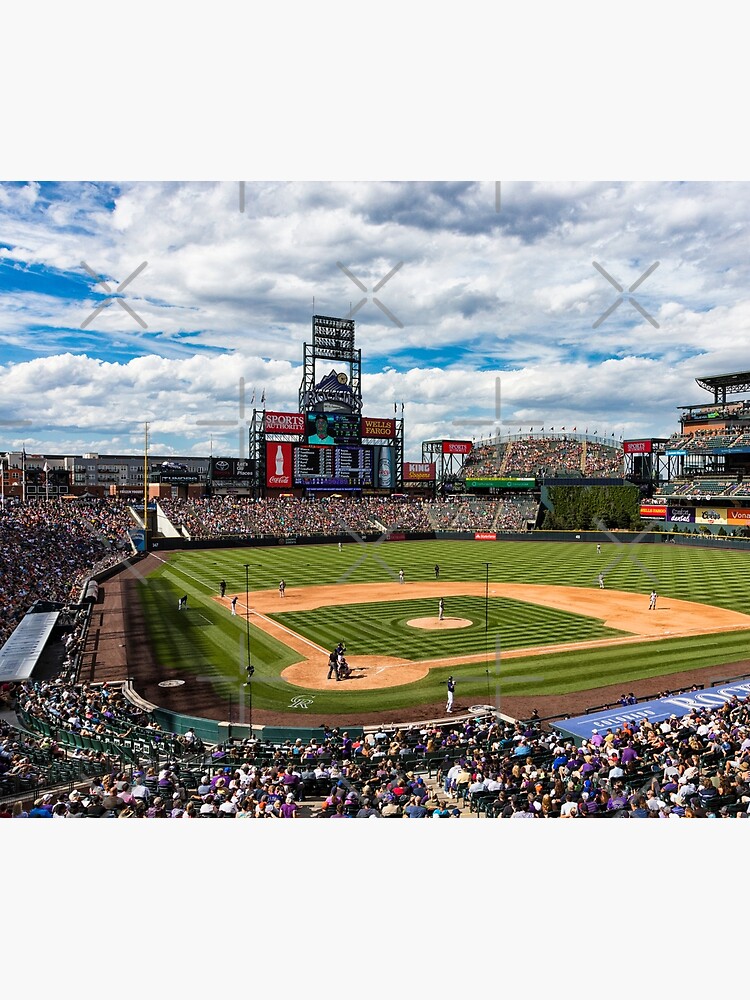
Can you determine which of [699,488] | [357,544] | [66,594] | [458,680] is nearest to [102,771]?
[458,680]

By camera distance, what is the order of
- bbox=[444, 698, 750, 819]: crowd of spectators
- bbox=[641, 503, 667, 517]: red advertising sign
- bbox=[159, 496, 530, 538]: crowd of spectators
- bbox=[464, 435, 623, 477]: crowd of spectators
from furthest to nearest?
bbox=[464, 435, 623, 477]: crowd of spectators → bbox=[641, 503, 667, 517]: red advertising sign → bbox=[159, 496, 530, 538]: crowd of spectators → bbox=[444, 698, 750, 819]: crowd of spectators

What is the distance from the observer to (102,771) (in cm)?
1184

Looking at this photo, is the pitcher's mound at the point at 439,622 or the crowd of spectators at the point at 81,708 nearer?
the crowd of spectators at the point at 81,708

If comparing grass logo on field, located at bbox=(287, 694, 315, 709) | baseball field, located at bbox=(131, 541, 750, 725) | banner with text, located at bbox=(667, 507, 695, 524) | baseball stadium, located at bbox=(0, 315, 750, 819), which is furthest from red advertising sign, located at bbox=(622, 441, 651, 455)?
grass logo on field, located at bbox=(287, 694, 315, 709)

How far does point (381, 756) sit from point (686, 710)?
24.3 ft

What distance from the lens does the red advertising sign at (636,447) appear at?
8114 centimetres

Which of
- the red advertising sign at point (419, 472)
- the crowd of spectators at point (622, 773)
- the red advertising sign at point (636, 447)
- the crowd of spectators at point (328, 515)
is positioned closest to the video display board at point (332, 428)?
the crowd of spectators at point (328, 515)

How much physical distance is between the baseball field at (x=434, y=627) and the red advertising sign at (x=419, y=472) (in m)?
38.9

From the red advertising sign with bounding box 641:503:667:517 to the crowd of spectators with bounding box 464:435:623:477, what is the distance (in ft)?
34.8

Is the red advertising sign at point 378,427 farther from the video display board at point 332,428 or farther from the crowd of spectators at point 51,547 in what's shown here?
the crowd of spectators at point 51,547

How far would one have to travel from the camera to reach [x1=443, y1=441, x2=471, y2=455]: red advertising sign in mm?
91938

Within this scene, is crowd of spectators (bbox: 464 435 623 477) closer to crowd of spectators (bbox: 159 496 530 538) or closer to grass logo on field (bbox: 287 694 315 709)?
crowd of spectators (bbox: 159 496 530 538)

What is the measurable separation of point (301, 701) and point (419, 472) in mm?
70862

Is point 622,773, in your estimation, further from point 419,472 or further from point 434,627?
point 419,472
